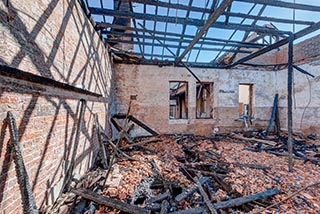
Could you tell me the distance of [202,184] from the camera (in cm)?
300

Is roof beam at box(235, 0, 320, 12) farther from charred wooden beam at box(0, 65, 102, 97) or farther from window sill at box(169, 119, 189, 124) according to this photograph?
window sill at box(169, 119, 189, 124)

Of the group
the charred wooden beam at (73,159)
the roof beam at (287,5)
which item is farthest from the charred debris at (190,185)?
the roof beam at (287,5)

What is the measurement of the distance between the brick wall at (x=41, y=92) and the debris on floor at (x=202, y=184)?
0.68 meters

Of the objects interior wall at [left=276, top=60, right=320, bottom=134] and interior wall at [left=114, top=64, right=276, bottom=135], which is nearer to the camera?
interior wall at [left=276, top=60, right=320, bottom=134]

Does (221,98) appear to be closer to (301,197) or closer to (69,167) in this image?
(301,197)

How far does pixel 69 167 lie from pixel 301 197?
3.69 meters

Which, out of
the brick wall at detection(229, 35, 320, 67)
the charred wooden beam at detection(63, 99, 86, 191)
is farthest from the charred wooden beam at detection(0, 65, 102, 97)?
the brick wall at detection(229, 35, 320, 67)

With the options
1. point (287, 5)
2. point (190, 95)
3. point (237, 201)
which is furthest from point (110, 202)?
point (190, 95)

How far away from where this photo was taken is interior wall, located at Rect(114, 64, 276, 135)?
728cm

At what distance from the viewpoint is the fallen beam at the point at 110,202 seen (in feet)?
7.13

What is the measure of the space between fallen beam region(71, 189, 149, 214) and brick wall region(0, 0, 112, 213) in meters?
0.37

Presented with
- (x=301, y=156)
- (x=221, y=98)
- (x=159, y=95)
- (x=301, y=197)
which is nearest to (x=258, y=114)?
(x=221, y=98)

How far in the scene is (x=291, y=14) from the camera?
151 inches

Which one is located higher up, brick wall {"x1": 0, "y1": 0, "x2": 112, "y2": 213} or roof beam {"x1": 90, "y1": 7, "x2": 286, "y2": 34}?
roof beam {"x1": 90, "y1": 7, "x2": 286, "y2": 34}
